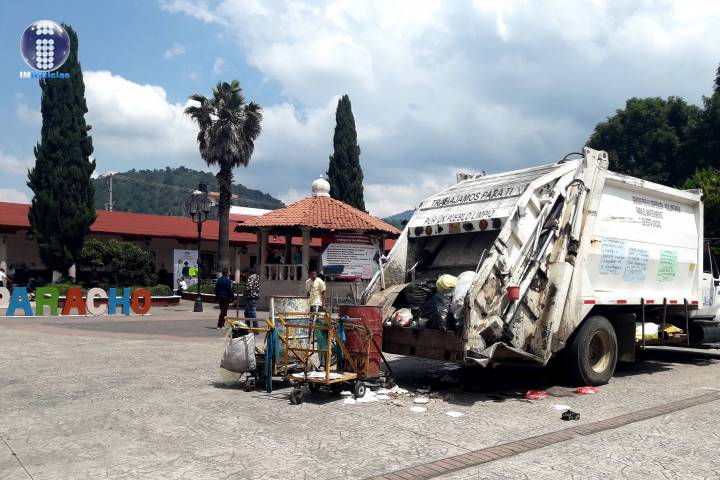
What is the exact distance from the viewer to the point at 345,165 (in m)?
42.9

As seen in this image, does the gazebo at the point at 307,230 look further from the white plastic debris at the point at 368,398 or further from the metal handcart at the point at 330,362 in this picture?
the white plastic debris at the point at 368,398

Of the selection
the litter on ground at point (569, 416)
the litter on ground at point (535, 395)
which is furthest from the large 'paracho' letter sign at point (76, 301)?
the litter on ground at point (569, 416)

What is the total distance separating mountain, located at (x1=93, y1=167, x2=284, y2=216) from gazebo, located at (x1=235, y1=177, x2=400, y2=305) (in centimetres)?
7228

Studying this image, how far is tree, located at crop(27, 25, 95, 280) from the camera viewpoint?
28.1 m

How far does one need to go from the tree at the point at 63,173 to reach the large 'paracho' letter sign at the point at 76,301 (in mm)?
6646

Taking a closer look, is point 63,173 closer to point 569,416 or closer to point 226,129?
point 226,129

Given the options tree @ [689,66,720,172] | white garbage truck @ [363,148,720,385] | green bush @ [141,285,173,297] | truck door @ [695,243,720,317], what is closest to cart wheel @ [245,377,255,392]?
white garbage truck @ [363,148,720,385]

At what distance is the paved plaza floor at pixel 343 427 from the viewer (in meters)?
5.10

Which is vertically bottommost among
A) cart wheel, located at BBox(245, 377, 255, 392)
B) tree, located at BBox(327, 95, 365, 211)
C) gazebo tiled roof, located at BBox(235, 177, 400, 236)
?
cart wheel, located at BBox(245, 377, 255, 392)

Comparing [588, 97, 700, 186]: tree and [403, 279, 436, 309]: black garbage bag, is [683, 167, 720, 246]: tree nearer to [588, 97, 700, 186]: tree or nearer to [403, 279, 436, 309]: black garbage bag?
[403, 279, 436, 309]: black garbage bag

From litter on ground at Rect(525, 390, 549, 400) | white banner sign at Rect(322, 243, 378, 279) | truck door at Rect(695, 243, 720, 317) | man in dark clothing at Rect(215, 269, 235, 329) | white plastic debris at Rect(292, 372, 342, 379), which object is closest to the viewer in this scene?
white plastic debris at Rect(292, 372, 342, 379)

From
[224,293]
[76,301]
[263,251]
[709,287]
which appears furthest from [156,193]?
[709,287]

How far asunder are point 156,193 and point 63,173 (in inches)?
3814

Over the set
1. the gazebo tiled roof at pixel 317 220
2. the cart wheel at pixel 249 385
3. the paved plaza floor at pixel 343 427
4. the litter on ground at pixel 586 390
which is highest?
the gazebo tiled roof at pixel 317 220
